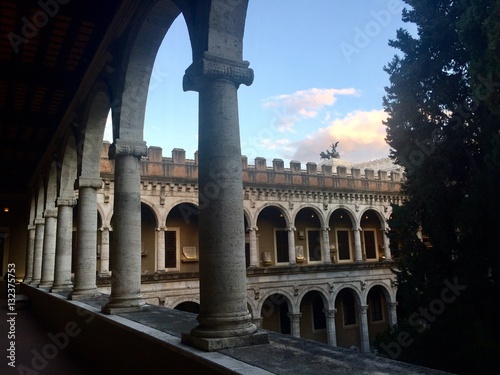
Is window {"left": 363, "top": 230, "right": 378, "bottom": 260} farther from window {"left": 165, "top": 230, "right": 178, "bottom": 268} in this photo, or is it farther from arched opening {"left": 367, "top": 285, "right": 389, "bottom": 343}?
window {"left": 165, "top": 230, "right": 178, "bottom": 268}

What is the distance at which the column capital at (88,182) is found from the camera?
8.12 meters

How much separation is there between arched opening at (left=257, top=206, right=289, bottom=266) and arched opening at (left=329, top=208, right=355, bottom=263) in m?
3.43

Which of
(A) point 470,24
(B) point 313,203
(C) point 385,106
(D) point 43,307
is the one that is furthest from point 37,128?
(B) point 313,203

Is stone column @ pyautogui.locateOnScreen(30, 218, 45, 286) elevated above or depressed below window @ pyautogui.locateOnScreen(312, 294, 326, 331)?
above

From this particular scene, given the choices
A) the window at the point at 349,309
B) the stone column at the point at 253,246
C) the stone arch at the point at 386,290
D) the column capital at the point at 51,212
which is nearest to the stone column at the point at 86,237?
the column capital at the point at 51,212

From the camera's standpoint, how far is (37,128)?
36.4 ft

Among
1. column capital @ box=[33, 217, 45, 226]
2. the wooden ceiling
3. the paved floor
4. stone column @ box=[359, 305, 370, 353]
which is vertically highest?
the wooden ceiling

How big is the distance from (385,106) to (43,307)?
10.2 meters

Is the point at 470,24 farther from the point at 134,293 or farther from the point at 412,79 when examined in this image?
the point at 134,293

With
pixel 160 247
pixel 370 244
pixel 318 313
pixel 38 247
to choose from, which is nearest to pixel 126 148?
pixel 38 247

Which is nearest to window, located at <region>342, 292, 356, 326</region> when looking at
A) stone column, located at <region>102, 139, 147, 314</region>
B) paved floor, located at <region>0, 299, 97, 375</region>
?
paved floor, located at <region>0, 299, 97, 375</region>

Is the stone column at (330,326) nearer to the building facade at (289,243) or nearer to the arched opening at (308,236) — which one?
the building facade at (289,243)

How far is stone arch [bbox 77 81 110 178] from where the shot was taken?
8.01 metres

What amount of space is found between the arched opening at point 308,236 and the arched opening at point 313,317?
218 cm
